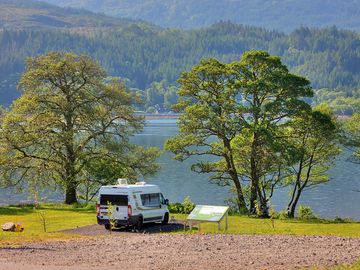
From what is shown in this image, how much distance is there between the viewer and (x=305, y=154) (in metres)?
47.5

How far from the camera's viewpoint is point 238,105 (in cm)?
4528

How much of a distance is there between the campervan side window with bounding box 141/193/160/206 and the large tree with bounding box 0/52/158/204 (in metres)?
15.5

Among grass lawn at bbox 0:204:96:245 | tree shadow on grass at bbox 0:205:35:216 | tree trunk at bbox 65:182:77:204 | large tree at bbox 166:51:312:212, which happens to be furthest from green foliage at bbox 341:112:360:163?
tree shadow on grass at bbox 0:205:35:216

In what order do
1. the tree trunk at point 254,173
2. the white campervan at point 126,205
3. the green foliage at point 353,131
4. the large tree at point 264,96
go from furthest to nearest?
the green foliage at point 353,131 → the tree trunk at point 254,173 → the large tree at point 264,96 → the white campervan at point 126,205

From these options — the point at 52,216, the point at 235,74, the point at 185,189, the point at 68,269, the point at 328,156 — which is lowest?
the point at 185,189

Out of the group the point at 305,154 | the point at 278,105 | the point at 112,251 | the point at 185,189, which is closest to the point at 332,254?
the point at 112,251

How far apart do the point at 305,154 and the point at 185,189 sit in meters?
41.9

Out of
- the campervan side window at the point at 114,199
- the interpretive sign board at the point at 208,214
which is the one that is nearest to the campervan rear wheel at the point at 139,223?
the campervan side window at the point at 114,199

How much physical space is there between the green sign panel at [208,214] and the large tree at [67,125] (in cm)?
2079

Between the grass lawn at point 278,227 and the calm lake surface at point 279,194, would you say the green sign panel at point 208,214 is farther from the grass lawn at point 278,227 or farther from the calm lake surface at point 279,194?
the calm lake surface at point 279,194

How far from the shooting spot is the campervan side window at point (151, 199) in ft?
111

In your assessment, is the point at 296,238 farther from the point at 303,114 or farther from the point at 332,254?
the point at 303,114

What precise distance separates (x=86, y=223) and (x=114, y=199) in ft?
15.0

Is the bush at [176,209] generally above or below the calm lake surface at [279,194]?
above
